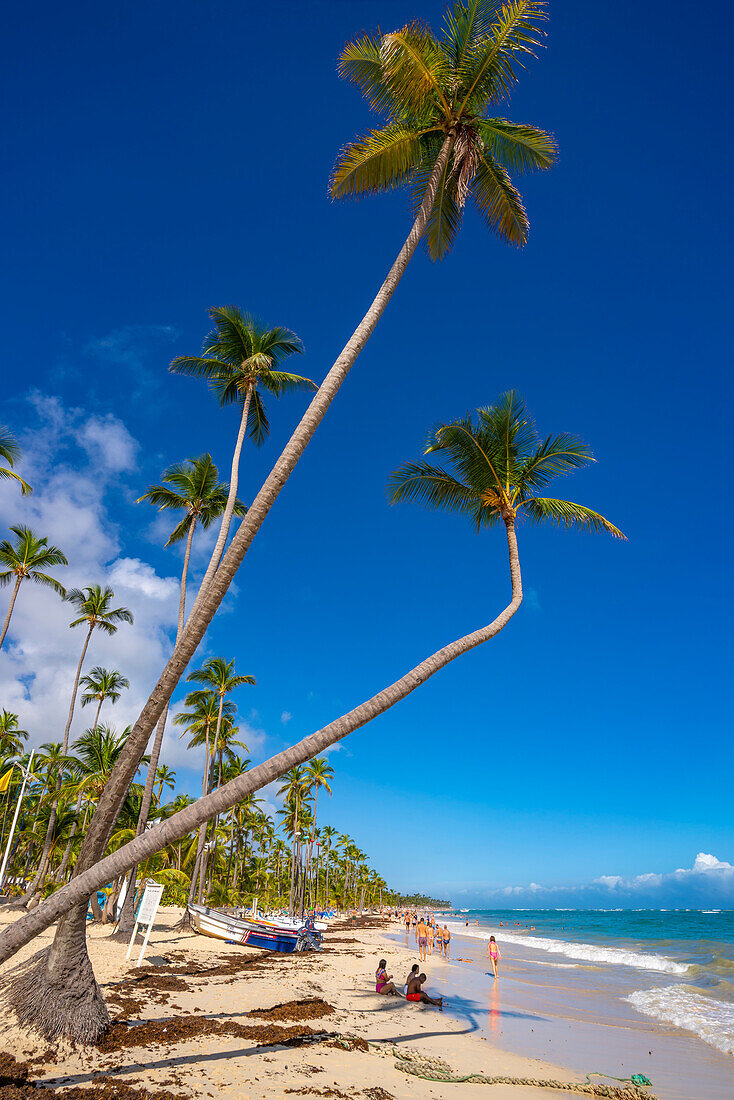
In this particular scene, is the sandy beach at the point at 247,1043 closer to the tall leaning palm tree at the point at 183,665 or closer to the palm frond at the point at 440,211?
the tall leaning palm tree at the point at 183,665

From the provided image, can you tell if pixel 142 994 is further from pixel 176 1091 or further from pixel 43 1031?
pixel 176 1091

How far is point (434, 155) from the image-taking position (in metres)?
10.3

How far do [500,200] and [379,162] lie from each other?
224 cm

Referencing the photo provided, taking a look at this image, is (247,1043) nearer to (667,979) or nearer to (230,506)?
(230,506)

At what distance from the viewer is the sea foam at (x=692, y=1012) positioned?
1451 cm

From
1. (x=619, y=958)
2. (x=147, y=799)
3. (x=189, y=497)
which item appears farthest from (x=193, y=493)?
(x=619, y=958)

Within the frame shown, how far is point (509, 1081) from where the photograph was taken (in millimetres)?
8477

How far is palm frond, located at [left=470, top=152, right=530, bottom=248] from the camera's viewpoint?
10.1 metres

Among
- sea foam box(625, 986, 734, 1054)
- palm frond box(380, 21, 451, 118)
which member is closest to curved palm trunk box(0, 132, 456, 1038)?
palm frond box(380, 21, 451, 118)

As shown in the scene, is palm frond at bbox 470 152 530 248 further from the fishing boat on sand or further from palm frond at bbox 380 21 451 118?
the fishing boat on sand

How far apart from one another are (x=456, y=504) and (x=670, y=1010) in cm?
1774

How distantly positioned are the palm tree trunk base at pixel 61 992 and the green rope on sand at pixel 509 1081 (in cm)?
440

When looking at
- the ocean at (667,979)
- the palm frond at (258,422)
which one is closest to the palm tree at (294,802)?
the ocean at (667,979)

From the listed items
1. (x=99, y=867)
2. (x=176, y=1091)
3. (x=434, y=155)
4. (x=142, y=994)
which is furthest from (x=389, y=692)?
(x=434, y=155)
